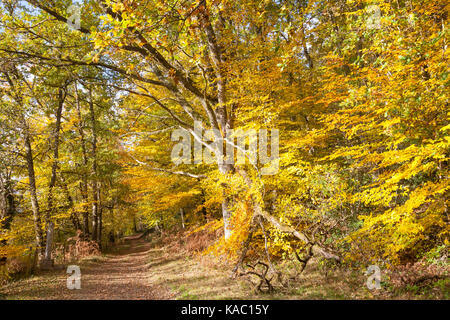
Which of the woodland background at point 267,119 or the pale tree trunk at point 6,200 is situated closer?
the woodland background at point 267,119

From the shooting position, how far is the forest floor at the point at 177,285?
5324 millimetres

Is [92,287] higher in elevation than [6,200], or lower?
lower

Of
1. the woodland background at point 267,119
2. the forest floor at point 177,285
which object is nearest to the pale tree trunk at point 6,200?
the woodland background at point 267,119

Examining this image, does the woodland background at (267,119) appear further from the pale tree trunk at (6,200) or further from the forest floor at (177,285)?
the forest floor at (177,285)

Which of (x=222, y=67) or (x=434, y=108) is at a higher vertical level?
(x=222, y=67)

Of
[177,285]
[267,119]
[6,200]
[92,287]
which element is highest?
[267,119]

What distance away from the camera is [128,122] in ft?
44.5

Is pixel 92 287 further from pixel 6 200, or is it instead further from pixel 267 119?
pixel 267 119

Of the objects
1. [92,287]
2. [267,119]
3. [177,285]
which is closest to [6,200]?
[92,287]

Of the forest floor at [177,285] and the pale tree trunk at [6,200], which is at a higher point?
the pale tree trunk at [6,200]

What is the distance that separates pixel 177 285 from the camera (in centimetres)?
821

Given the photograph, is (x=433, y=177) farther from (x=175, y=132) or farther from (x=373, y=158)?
(x=175, y=132)
